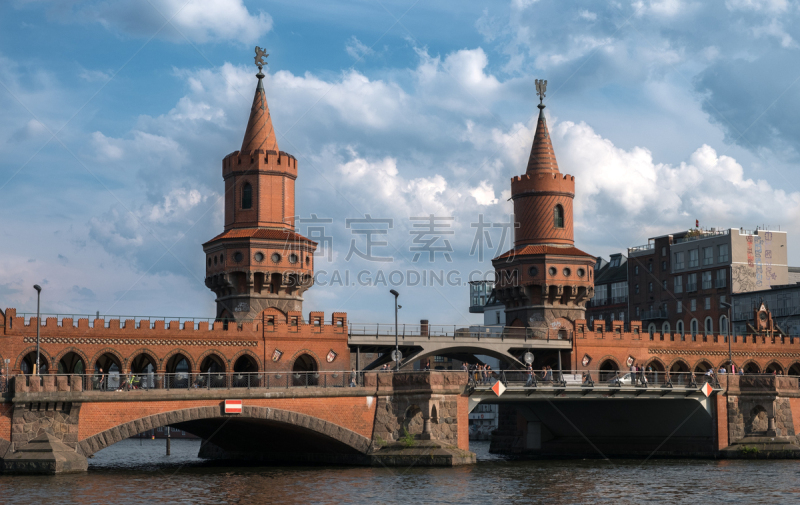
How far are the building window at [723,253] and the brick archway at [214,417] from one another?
62959 mm

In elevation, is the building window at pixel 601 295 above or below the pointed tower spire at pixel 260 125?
below

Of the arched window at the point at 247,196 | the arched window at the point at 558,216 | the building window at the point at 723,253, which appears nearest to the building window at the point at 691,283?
the building window at the point at 723,253

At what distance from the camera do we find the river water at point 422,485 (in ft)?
149

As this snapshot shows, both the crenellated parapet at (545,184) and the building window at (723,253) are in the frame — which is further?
the building window at (723,253)

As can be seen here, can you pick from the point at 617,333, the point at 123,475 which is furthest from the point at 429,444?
the point at 617,333

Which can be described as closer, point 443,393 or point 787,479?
point 787,479

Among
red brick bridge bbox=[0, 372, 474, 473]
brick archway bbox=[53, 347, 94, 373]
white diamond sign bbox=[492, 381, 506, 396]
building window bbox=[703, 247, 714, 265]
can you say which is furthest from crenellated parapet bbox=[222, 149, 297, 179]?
building window bbox=[703, 247, 714, 265]

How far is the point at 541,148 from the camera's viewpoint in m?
85.4

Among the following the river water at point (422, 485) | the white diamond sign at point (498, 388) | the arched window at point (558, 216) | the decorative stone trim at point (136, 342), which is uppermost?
the arched window at point (558, 216)

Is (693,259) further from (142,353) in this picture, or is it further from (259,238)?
(142,353)

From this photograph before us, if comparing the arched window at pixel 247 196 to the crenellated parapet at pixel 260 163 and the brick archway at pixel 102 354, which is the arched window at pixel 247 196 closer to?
the crenellated parapet at pixel 260 163

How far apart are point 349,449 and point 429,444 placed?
5071 mm

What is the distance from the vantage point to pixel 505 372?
65.1m

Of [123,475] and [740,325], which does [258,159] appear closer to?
[123,475]
